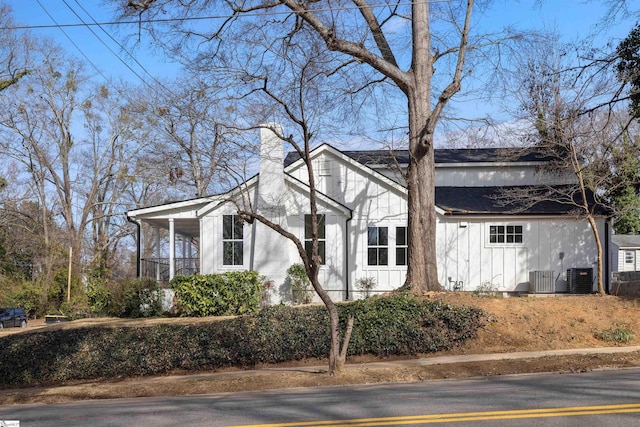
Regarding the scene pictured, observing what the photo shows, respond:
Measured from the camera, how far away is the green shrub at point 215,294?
21.3 m

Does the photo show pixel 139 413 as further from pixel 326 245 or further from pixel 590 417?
pixel 326 245

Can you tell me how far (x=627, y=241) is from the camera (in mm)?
50031

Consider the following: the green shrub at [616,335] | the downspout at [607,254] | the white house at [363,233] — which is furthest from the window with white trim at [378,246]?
the green shrub at [616,335]

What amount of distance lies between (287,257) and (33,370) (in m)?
10.1

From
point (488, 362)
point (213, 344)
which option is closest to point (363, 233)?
point (213, 344)

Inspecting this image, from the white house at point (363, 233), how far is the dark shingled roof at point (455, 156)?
3.75 feet

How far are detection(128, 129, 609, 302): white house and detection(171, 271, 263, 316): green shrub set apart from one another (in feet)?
6.73

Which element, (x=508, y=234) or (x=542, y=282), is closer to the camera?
(x=542, y=282)

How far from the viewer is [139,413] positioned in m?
10.3

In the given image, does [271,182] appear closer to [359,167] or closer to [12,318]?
[359,167]

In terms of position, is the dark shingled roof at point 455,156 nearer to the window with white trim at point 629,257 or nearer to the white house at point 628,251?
the white house at point 628,251

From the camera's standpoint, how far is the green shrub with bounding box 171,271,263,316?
2131 centimetres

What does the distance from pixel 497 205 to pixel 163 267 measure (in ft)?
46.5

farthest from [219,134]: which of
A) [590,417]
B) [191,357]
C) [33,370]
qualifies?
[590,417]
